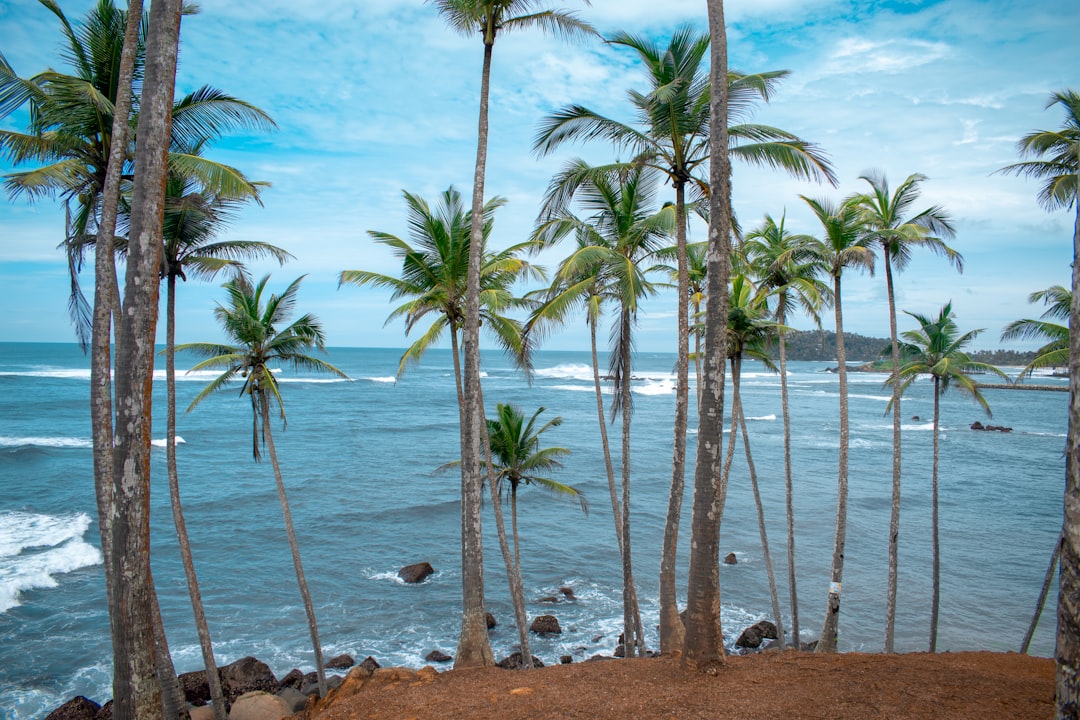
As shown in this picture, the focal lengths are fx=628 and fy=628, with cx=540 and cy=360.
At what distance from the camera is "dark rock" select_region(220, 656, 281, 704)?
46.0 ft

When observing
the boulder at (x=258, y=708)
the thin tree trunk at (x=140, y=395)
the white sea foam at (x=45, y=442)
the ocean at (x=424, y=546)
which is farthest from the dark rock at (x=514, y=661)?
the white sea foam at (x=45, y=442)

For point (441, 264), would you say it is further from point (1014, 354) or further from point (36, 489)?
point (1014, 354)

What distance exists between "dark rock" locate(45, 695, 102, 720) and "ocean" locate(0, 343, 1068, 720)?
172cm

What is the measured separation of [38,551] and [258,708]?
16535mm

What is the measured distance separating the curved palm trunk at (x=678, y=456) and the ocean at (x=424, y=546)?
627cm

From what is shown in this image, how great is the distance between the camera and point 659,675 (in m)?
7.30

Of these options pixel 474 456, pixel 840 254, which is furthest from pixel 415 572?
pixel 840 254

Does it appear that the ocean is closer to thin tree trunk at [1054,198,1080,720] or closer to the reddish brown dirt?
the reddish brown dirt

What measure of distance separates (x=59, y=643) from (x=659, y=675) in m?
17.0

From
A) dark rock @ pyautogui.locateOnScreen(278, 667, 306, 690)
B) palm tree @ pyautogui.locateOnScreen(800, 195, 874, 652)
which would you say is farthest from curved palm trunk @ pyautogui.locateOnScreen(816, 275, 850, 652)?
dark rock @ pyautogui.locateOnScreen(278, 667, 306, 690)

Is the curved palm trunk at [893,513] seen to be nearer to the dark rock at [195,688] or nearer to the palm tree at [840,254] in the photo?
the palm tree at [840,254]

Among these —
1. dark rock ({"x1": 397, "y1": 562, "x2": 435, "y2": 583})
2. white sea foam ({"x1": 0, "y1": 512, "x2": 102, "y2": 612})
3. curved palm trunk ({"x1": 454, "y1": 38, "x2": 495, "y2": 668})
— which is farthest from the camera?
dark rock ({"x1": 397, "y1": 562, "x2": 435, "y2": 583})

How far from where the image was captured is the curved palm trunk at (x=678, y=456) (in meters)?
9.74

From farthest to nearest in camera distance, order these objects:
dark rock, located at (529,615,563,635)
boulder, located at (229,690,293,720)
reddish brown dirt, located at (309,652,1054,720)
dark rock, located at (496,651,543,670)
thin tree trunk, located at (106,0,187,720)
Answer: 1. dark rock, located at (529,615,563,635)
2. dark rock, located at (496,651,543,670)
3. boulder, located at (229,690,293,720)
4. thin tree trunk, located at (106,0,187,720)
5. reddish brown dirt, located at (309,652,1054,720)
